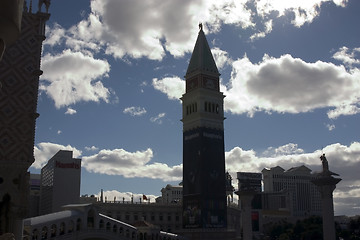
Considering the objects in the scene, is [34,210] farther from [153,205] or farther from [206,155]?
[206,155]

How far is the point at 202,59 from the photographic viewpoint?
106 m

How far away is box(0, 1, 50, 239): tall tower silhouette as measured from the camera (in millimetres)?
27594

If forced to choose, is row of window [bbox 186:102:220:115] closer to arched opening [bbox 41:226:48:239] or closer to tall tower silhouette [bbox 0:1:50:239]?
arched opening [bbox 41:226:48:239]

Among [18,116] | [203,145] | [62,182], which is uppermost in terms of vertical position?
[203,145]

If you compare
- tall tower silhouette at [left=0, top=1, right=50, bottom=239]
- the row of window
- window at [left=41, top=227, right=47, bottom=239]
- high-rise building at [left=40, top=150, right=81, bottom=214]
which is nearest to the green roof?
the row of window

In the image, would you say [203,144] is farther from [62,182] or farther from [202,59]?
[62,182]

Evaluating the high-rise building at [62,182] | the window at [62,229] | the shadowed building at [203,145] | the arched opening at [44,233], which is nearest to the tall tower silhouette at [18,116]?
the arched opening at [44,233]

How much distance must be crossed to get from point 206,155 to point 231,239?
18.6 metres

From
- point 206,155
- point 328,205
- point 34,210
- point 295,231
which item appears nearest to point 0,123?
point 328,205

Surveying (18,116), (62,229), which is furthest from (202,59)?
(18,116)

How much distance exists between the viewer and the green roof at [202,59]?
10533cm

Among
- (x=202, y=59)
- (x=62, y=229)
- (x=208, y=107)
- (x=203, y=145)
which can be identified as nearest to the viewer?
(x=62, y=229)

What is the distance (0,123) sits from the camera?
29.3 m

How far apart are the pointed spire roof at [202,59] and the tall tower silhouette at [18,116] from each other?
7361 cm
